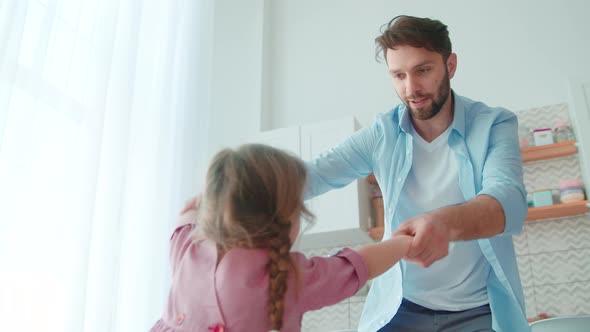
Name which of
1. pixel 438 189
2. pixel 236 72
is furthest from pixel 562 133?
pixel 236 72

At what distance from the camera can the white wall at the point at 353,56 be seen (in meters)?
3.45

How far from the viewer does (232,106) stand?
414 cm

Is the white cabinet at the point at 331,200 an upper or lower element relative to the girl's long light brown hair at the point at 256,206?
upper

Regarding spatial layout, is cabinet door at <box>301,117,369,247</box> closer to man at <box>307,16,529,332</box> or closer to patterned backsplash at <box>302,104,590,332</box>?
patterned backsplash at <box>302,104,590,332</box>

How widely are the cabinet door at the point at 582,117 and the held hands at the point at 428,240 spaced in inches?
80.5

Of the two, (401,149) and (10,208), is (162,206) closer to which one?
(10,208)

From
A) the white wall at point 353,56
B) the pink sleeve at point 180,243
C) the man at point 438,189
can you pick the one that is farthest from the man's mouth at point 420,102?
the white wall at point 353,56

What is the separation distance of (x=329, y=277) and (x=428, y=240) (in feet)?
0.79

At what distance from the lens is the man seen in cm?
132

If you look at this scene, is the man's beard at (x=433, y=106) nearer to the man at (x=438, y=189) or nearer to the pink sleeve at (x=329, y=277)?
the man at (x=438, y=189)

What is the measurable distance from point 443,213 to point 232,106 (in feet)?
9.92

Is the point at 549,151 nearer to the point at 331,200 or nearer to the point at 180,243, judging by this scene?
the point at 331,200

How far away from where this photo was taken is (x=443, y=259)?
1.54 meters

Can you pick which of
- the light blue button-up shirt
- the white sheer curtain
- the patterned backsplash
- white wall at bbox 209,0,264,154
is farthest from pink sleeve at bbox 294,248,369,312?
white wall at bbox 209,0,264,154
